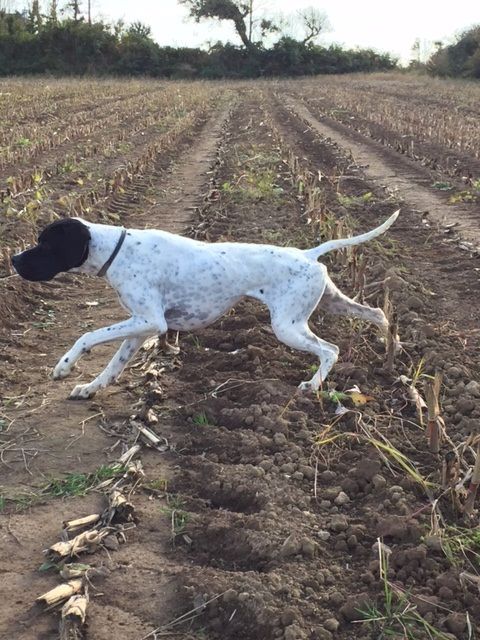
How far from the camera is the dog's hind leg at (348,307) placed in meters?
5.38

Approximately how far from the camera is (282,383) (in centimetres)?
511

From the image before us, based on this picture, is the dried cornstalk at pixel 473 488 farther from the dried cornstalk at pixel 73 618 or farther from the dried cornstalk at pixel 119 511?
the dried cornstalk at pixel 73 618

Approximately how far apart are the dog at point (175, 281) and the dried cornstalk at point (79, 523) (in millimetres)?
1358

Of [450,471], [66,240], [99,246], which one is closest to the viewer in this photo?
[450,471]

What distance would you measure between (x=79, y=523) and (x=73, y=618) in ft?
2.22

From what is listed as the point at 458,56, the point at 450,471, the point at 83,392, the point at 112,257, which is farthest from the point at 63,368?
the point at 458,56

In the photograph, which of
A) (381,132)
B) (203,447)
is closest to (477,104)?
(381,132)

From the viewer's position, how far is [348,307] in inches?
213

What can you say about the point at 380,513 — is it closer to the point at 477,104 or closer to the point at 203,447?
the point at 203,447

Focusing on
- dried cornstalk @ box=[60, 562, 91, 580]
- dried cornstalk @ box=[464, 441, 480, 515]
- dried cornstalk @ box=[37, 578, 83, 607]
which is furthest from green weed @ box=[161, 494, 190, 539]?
dried cornstalk @ box=[464, 441, 480, 515]

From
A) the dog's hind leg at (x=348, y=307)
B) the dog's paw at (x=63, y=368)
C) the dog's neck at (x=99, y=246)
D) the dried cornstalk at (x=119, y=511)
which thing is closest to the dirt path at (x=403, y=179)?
the dog's hind leg at (x=348, y=307)

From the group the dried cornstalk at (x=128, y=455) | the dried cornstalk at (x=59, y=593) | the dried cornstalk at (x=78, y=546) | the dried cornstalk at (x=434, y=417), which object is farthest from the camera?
the dried cornstalk at (x=128, y=455)

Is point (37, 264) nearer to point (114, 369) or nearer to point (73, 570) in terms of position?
point (114, 369)

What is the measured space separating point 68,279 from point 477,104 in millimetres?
23680
